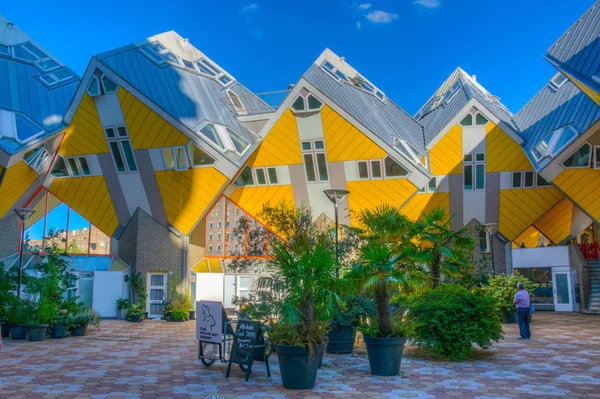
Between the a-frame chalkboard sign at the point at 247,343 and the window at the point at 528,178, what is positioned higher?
the window at the point at 528,178

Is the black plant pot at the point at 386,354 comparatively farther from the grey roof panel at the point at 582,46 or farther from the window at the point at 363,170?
the window at the point at 363,170

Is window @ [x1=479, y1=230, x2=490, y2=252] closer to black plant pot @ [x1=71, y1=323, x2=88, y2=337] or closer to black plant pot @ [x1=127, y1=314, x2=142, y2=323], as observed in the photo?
black plant pot @ [x1=127, y1=314, x2=142, y2=323]

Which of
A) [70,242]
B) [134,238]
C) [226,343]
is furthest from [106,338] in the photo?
[70,242]

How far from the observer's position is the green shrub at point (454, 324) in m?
13.1

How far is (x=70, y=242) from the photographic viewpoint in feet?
93.9

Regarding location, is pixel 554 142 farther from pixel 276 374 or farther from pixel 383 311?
pixel 276 374

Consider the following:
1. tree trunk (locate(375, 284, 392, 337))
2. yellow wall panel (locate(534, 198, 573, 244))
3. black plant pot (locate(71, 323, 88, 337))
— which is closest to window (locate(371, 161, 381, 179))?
yellow wall panel (locate(534, 198, 573, 244))

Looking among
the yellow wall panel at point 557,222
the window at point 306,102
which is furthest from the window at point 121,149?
the yellow wall panel at point 557,222

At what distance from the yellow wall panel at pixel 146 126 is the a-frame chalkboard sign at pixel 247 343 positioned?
16105 mm

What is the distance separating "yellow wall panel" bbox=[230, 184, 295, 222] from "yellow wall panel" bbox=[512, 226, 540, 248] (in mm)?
16951

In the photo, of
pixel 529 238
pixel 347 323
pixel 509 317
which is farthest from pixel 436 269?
pixel 529 238

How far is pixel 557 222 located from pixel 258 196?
1917cm

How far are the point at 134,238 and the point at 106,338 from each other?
32.4ft

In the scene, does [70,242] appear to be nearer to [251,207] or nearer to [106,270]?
[106,270]
